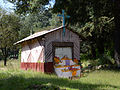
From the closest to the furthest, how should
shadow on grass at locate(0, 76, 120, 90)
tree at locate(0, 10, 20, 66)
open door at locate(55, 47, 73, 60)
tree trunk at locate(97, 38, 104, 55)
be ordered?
shadow on grass at locate(0, 76, 120, 90) < open door at locate(55, 47, 73, 60) < tree at locate(0, 10, 20, 66) < tree trunk at locate(97, 38, 104, 55)

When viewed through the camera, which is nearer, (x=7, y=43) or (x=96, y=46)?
(x=7, y=43)

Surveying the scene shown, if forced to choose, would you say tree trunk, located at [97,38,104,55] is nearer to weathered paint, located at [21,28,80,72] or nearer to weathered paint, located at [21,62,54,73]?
weathered paint, located at [21,28,80,72]

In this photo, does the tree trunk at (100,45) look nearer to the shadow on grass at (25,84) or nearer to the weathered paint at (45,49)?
the weathered paint at (45,49)

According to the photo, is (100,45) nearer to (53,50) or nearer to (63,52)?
(63,52)

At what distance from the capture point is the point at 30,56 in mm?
16719

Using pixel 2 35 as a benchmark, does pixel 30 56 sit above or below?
below

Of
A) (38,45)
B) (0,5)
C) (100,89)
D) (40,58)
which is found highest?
(0,5)

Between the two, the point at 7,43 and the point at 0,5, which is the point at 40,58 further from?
the point at 0,5

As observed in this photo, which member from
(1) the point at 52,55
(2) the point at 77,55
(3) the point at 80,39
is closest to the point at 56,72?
(1) the point at 52,55

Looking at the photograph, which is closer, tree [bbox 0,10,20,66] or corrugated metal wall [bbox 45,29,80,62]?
corrugated metal wall [bbox 45,29,80,62]

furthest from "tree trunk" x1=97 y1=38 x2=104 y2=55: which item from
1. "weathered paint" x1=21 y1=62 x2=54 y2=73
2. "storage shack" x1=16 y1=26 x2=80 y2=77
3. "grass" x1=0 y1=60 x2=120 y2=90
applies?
"grass" x1=0 y1=60 x2=120 y2=90

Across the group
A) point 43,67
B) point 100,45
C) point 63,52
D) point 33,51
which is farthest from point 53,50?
point 100,45

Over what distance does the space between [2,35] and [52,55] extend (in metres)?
13.2

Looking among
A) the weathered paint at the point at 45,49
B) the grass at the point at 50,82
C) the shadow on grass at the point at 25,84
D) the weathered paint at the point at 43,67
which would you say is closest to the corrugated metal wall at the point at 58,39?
the weathered paint at the point at 45,49
